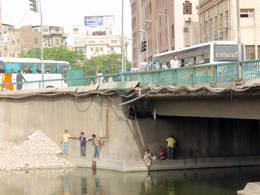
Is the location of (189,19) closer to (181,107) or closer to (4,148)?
(4,148)

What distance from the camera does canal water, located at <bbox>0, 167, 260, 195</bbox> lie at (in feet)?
91.2

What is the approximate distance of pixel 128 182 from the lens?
29.7 metres

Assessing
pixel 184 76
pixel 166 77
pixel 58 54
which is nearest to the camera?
pixel 184 76

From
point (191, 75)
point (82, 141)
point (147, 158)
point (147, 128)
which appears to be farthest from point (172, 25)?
point (191, 75)

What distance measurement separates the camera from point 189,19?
228 feet

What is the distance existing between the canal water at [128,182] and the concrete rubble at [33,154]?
1.21 meters

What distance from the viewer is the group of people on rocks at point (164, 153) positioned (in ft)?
106

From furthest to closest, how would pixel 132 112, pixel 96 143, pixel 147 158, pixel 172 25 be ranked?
pixel 172 25, pixel 96 143, pixel 132 112, pixel 147 158

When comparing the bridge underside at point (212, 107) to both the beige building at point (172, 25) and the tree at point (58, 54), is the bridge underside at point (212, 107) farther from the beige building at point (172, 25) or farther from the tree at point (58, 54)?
the tree at point (58, 54)

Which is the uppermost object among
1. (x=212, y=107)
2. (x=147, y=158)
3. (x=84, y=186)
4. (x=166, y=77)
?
(x=166, y=77)

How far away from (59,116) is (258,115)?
56.8ft

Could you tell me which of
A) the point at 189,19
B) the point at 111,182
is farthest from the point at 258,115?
the point at 189,19

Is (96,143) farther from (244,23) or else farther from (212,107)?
(244,23)

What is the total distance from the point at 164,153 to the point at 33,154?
983cm
